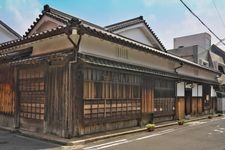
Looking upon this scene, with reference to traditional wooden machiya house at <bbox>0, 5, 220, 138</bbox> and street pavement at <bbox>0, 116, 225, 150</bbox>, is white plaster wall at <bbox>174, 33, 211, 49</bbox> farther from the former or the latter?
street pavement at <bbox>0, 116, 225, 150</bbox>

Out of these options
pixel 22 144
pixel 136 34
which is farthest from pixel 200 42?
pixel 22 144

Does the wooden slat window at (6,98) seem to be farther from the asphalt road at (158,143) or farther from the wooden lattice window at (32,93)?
the asphalt road at (158,143)

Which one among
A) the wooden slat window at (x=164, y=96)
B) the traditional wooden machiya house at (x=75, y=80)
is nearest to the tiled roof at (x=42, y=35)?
the traditional wooden machiya house at (x=75, y=80)

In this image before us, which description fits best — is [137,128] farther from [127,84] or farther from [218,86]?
[218,86]

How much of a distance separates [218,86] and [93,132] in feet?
72.2

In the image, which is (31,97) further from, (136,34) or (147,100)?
(136,34)

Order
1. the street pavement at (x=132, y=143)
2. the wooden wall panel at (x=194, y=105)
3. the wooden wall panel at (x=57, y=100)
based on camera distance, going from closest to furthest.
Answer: the street pavement at (x=132, y=143)
the wooden wall panel at (x=57, y=100)
the wooden wall panel at (x=194, y=105)

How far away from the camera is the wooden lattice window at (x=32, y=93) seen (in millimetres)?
11998

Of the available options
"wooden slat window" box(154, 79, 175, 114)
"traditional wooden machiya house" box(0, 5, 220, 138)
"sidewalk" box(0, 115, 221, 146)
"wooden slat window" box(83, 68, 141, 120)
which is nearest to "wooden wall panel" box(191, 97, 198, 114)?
"wooden slat window" box(154, 79, 175, 114)

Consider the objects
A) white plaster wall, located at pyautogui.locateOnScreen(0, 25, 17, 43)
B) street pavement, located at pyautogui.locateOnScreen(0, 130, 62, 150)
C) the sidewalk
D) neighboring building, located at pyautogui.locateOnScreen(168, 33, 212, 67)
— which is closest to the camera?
street pavement, located at pyautogui.locateOnScreen(0, 130, 62, 150)

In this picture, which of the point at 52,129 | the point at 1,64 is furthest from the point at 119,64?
the point at 1,64

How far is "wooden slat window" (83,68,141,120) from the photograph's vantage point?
37.8ft

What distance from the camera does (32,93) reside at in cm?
1251

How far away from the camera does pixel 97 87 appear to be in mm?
11922
